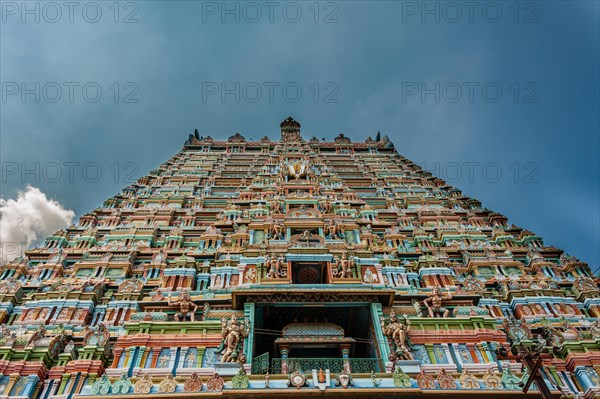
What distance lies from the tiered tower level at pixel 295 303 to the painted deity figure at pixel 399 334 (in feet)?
0.17

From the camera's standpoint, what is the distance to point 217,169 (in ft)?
129

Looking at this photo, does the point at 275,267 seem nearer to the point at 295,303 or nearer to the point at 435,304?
the point at 295,303

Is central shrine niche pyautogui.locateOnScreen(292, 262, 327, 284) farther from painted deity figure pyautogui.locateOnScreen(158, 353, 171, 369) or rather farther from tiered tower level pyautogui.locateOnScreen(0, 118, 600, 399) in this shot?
painted deity figure pyautogui.locateOnScreen(158, 353, 171, 369)

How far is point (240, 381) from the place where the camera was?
13.9 meters

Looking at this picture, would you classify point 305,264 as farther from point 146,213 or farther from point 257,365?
point 146,213

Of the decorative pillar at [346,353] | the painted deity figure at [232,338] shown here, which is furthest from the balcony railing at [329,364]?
the painted deity figure at [232,338]

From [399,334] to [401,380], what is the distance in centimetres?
214

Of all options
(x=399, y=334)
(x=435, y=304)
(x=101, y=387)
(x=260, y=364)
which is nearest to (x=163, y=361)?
(x=101, y=387)

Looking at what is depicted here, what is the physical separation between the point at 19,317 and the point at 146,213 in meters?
10.7

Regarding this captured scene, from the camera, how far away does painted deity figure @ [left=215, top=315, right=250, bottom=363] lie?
1544 cm

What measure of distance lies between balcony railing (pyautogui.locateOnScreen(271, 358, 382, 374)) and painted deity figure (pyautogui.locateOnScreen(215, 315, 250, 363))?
1.25m

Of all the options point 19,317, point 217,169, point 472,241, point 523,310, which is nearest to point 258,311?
point 19,317

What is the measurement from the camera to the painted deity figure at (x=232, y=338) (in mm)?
15438

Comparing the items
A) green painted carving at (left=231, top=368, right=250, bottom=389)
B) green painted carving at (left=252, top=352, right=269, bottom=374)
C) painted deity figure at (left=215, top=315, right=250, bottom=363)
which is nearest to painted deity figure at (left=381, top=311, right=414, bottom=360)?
green painted carving at (left=252, top=352, right=269, bottom=374)
